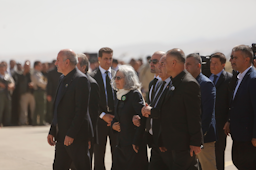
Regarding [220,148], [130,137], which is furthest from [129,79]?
[220,148]

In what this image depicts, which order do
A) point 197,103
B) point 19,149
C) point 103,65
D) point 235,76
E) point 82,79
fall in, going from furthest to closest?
point 19,149 → point 103,65 → point 235,76 → point 82,79 → point 197,103

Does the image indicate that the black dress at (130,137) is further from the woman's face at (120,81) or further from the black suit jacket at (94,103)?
the black suit jacket at (94,103)

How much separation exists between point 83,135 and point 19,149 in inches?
178

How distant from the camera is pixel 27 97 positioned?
12.9m

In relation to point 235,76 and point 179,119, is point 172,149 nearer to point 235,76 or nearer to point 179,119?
point 179,119

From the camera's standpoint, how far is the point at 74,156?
4.32 m

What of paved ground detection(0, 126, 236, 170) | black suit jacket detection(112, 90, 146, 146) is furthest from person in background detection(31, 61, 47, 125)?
black suit jacket detection(112, 90, 146, 146)

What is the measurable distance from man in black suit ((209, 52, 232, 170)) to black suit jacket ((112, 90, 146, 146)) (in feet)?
4.62

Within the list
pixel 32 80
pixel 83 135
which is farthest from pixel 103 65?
pixel 32 80

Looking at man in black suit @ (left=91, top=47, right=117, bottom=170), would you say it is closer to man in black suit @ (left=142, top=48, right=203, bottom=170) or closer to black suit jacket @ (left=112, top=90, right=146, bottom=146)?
black suit jacket @ (left=112, top=90, right=146, bottom=146)

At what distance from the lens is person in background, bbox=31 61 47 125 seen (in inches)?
503

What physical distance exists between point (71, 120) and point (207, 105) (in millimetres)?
1709

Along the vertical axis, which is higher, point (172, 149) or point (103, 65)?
point (103, 65)

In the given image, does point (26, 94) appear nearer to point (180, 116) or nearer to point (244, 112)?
point (244, 112)
